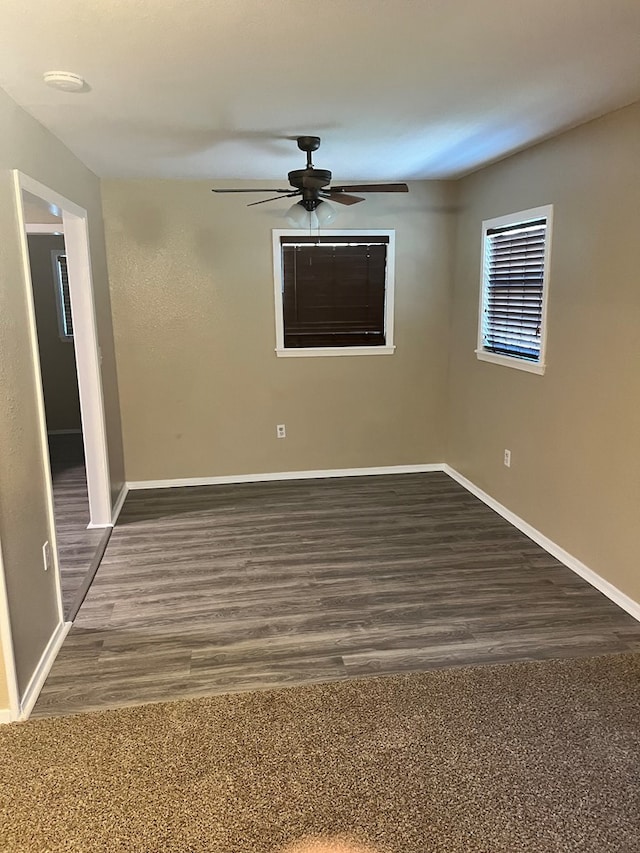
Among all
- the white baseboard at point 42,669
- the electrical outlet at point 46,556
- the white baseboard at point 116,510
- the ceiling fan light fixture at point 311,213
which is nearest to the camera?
the white baseboard at point 42,669

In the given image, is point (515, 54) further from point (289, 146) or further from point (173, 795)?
point (173, 795)

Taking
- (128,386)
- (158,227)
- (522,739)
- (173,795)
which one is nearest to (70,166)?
(158,227)

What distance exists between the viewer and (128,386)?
4855 mm

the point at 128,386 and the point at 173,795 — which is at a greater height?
the point at 128,386

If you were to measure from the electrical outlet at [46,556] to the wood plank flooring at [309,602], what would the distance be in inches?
15.5

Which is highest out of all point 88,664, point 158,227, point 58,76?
point 58,76

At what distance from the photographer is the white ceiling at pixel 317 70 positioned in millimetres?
1871

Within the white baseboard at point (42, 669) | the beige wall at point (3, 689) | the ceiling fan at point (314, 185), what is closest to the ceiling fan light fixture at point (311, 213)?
the ceiling fan at point (314, 185)

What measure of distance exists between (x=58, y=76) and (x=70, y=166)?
1.31 metres

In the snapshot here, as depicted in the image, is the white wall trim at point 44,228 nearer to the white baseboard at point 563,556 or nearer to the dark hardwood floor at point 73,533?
the dark hardwood floor at point 73,533

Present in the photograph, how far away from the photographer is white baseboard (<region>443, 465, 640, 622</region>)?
10.1ft

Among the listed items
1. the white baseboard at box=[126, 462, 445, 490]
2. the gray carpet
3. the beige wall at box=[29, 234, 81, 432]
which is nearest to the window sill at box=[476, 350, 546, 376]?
the white baseboard at box=[126, 462, 445, 490]

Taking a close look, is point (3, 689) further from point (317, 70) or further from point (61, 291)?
point (61, 291)

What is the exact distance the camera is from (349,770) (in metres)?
2.03
